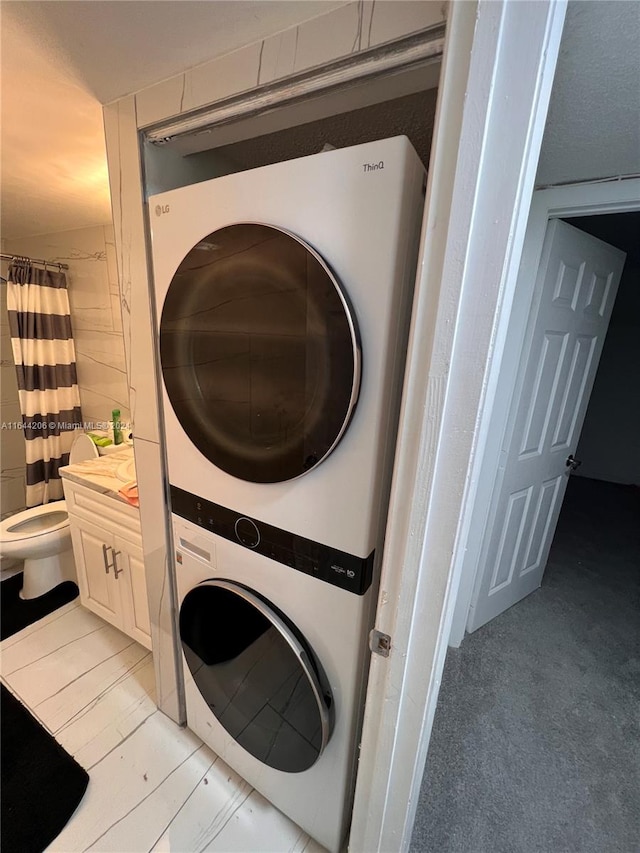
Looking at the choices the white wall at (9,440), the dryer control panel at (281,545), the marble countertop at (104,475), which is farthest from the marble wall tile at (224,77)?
the white wall at (9,440)

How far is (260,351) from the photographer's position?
2.56 ft

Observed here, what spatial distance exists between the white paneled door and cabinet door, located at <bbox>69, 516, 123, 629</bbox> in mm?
1752

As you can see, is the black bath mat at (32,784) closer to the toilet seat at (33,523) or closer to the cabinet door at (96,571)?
the cabinet door at (96,571)

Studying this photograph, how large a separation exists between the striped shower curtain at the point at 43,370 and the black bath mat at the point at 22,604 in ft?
2.31

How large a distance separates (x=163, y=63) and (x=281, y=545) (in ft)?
3.77

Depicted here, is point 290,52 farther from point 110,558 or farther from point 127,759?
point 127,759

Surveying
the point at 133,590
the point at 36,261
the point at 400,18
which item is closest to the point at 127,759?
the point at 133,590

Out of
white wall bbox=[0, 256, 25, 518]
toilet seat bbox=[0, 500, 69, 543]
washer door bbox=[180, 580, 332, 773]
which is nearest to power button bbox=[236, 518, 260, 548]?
washer door bbox=[180, 580, 332, 773]

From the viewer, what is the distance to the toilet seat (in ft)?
6.12

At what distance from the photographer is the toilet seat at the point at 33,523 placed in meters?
1.87

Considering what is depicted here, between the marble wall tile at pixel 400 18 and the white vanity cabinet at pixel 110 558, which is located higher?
the marble wall tile at pixel 400 18

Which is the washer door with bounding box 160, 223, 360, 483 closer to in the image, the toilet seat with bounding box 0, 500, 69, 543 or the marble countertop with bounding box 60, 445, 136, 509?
the marble countertop with bounding box 60, 445, 136, 509

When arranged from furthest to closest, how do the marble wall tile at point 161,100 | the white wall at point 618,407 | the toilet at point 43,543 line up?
the white wall at point 618,407, the toilet at point 43,543, the marble wall tile at point 161,100

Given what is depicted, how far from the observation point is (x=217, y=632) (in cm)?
106
